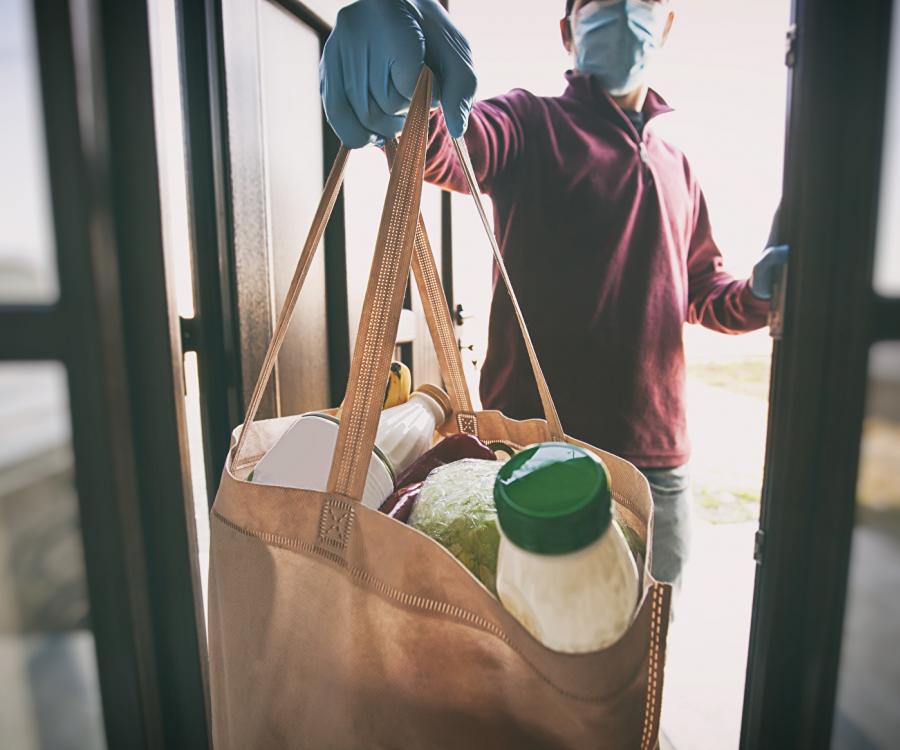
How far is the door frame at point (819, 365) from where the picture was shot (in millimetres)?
431

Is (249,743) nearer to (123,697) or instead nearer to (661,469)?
(123,697)

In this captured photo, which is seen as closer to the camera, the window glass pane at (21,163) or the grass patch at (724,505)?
the window glass pane at (21,163)

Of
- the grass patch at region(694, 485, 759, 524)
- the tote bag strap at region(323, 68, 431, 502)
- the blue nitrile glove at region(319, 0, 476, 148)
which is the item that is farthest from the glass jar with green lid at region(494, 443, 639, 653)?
the grass patch at region(694, 485, 759, 524)

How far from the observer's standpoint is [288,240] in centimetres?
81

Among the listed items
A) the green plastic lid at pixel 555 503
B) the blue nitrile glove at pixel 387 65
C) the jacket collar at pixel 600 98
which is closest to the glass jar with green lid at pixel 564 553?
the green plastic lid at pixel 555 503

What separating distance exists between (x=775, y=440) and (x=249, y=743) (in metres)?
0.52

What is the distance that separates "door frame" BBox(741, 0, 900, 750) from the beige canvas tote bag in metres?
0.17

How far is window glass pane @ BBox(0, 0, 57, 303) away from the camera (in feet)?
1.38

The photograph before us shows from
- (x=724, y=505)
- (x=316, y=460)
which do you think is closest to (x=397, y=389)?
(x=316, y=460)

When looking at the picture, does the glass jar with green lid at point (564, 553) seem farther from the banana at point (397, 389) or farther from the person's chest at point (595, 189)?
the person's chest at point (595, 189)

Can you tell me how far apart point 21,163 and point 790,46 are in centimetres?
72

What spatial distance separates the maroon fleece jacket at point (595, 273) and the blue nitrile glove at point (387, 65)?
0.40 metres

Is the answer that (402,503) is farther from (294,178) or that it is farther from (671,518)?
(671,518)

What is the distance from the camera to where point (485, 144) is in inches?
34.4
